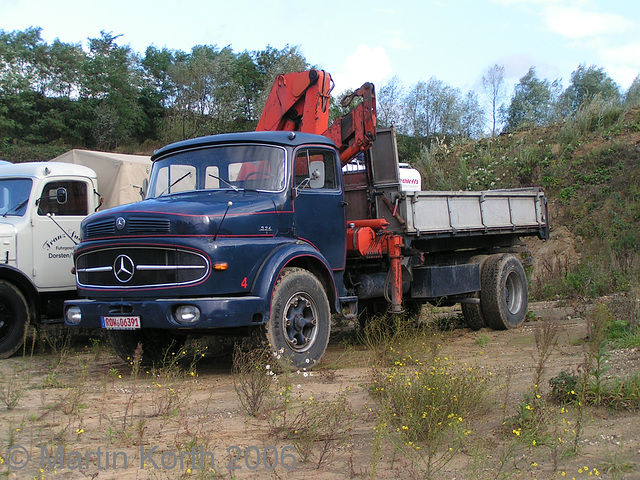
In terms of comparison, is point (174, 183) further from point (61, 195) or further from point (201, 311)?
point (61, 195)

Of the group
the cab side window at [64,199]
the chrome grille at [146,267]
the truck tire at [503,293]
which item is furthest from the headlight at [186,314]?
the truck tire at [503,293]

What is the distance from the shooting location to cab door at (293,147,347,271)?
7508mm

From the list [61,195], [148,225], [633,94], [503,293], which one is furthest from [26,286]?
[633,94]

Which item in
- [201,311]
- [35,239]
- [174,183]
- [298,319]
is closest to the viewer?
[201,311]

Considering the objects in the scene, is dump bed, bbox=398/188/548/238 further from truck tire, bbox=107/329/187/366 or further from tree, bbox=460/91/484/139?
tree, bbox=460/91/484/139

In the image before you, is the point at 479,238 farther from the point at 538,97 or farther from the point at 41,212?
the point at 538,97

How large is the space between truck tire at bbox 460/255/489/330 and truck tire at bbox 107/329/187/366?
4.70 metres

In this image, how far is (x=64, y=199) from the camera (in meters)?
8.86

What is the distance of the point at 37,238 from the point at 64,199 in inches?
24.4

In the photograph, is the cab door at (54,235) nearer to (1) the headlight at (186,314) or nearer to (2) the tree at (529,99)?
(1) the headlight at (186,314)

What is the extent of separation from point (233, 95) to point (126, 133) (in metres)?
7.78

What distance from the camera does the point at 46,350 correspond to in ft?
30.1

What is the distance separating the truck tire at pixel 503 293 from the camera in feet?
34.3

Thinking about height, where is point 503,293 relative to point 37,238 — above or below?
below
